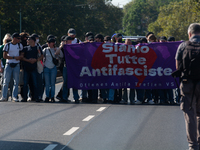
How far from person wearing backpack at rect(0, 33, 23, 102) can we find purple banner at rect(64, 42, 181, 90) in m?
1.41

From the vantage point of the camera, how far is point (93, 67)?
1315cm

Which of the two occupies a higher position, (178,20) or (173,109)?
(178,20)

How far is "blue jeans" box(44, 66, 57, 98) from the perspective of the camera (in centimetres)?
1303

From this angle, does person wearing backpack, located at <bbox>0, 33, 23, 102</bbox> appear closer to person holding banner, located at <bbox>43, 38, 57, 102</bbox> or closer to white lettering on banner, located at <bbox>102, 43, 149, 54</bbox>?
person holding banner, located at <bbox>43, 38, 57, 102</bbox>

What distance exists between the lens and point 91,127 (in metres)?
8.44

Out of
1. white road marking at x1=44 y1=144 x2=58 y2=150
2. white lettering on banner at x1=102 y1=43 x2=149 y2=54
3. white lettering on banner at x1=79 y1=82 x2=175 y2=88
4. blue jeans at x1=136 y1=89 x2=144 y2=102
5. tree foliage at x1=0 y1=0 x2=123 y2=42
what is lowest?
white road marking at x1=44 y1=144 x2=58 y2=150

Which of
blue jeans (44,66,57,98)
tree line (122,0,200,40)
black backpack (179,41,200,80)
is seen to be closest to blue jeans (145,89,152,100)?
blue jeans (44,66,57,98)

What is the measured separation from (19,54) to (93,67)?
222 cm

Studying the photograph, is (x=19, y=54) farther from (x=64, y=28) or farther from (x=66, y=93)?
(x=64, y=28)

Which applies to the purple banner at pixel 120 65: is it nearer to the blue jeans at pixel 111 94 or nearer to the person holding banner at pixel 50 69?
the blue jeans at pixel 111 94

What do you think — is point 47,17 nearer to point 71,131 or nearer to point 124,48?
point 124,48

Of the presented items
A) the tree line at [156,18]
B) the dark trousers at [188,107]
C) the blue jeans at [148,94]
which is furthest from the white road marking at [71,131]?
the tree line at [156,18]

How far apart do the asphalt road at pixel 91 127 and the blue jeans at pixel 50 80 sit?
1.21m

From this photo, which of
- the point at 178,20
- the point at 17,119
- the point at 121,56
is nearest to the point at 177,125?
the point at 17,119
